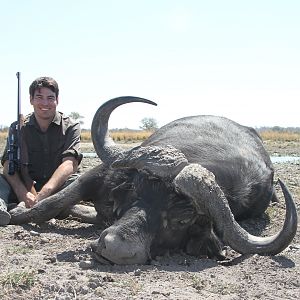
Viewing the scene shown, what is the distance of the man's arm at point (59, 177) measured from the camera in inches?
268

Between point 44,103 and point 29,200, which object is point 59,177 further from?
point 44,103

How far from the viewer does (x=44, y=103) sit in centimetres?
743

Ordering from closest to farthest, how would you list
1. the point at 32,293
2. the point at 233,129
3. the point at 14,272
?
the point at 32,293
the point at 14,272
the point at 233,129

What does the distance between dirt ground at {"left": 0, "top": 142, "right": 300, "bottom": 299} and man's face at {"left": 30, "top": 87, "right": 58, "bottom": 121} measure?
7.12ft

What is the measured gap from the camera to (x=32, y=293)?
3.78 meters

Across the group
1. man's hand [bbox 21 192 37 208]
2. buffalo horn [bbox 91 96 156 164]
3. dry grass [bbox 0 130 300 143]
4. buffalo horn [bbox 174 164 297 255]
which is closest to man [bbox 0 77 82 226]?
man's hand [bbox 21 192 37 208]

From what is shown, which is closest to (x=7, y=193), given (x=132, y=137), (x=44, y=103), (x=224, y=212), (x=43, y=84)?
(x=44, y=103)

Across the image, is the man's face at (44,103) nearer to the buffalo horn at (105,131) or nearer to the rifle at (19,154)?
the rifle at (19,154)

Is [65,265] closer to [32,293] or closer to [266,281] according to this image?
[32,293]

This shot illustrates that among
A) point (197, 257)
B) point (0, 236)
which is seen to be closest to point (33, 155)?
point (0, 236)

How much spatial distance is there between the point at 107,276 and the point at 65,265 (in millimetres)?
538

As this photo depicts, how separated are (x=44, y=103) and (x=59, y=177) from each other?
105 cm

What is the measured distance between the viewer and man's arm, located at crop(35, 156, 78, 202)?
6.80m

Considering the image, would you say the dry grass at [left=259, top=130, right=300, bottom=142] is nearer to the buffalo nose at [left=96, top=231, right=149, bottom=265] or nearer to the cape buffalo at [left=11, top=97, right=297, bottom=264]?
the cape buffalo at [left=11, top=97, right=297, bottom=264]
